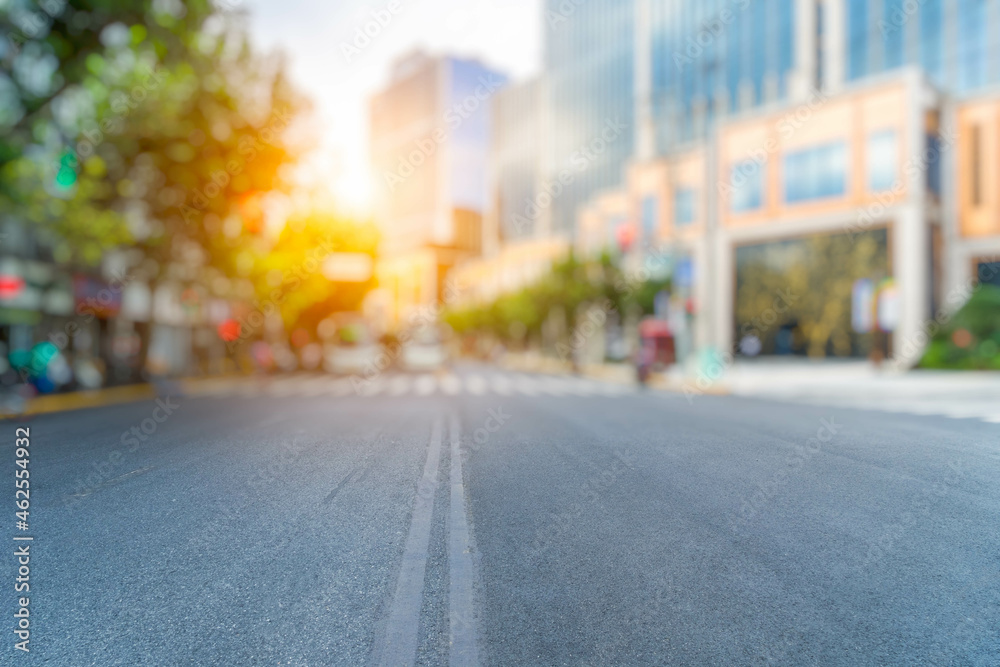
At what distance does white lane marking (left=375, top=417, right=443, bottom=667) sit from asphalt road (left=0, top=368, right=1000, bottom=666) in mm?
18

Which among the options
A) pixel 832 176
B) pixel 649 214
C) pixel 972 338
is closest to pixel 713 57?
pixel 649 214

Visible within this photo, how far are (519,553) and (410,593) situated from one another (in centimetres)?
88

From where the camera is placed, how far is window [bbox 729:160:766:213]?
122 ft

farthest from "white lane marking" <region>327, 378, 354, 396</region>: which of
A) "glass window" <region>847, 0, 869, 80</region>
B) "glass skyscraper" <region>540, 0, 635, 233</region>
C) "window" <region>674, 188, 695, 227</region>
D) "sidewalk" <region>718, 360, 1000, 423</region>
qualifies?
"glass skyscraper" <region>540, 0, 635, 233</region>

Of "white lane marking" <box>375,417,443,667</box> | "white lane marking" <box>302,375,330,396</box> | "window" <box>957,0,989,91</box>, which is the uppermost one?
"window" <box>957,0,989,91</box>

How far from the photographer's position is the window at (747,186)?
122 ft

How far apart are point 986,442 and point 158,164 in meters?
21.7

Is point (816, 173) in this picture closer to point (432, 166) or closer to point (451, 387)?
point (451, 387)

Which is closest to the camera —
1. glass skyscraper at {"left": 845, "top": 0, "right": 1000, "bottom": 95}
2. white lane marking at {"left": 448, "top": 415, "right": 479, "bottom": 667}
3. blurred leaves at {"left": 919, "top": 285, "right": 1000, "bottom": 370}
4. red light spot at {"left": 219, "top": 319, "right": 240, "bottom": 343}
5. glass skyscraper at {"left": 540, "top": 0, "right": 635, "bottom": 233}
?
white lane marking at {"left": 448, "top": 415, "right": 479, "bottom": 667}

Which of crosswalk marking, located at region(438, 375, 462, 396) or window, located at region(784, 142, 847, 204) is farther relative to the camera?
window, located at region(784, 142, 847, 204)

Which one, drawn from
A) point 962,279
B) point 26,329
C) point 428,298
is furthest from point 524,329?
point 428,298

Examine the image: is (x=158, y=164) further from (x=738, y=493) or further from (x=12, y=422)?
(x=738, y=493)

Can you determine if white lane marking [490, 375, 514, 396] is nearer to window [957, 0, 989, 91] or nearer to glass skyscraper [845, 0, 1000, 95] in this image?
glass skyscraper [845, 0, 1000, 95]

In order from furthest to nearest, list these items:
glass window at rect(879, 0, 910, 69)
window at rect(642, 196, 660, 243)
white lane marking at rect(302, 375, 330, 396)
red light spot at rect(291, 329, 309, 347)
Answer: red light spot at rect(291, 329, 309, 347) → window at rect(642, 196, 660, 243) → glass window at rect(879, 0, 910, 69) → white lane marking at rect(302, 375, 330, 396)
